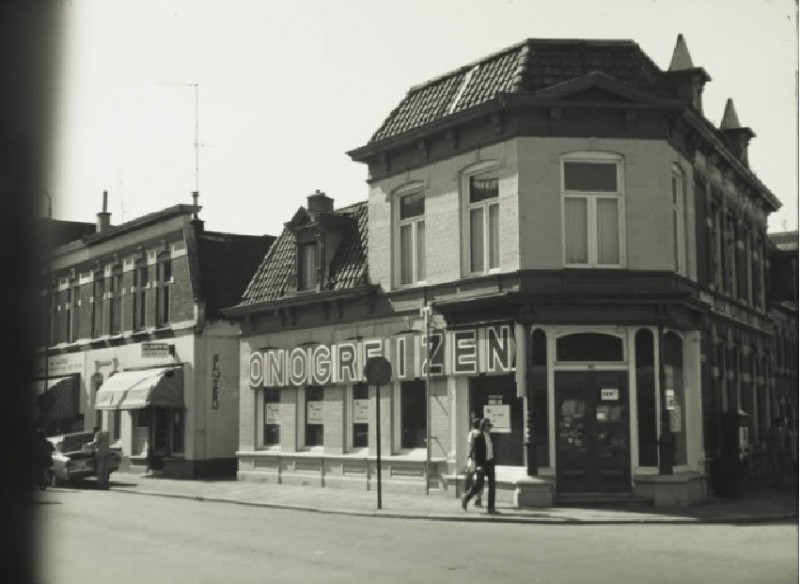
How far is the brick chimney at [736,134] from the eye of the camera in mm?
30000

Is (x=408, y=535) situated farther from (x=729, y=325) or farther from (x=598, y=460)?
(x=729, y=325)

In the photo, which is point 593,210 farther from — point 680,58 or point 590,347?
point 680,58

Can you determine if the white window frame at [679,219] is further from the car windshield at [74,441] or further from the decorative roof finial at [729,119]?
the car windshield at [74,441]

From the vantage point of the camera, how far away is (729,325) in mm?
26812

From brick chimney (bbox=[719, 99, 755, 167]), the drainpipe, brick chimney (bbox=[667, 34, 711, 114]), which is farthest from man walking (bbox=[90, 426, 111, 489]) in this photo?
brick chimney (bbox=[719, 99, 755, 167])

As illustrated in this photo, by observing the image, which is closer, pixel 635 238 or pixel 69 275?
pixel 635 238

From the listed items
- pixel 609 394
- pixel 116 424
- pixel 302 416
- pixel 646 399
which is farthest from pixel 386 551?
pixel 116 424

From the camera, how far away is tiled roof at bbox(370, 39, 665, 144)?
2175 cm

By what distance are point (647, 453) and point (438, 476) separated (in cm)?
480

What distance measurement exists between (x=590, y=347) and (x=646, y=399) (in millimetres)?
1544

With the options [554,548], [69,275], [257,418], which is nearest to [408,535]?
[554,548]

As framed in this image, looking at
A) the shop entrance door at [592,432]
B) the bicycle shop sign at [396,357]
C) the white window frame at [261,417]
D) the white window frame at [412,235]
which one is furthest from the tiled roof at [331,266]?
the shop entrance door at [592,432]

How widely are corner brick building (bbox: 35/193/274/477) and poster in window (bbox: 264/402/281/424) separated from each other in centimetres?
381

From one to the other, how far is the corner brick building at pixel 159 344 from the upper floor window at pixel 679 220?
1528 centimetres
